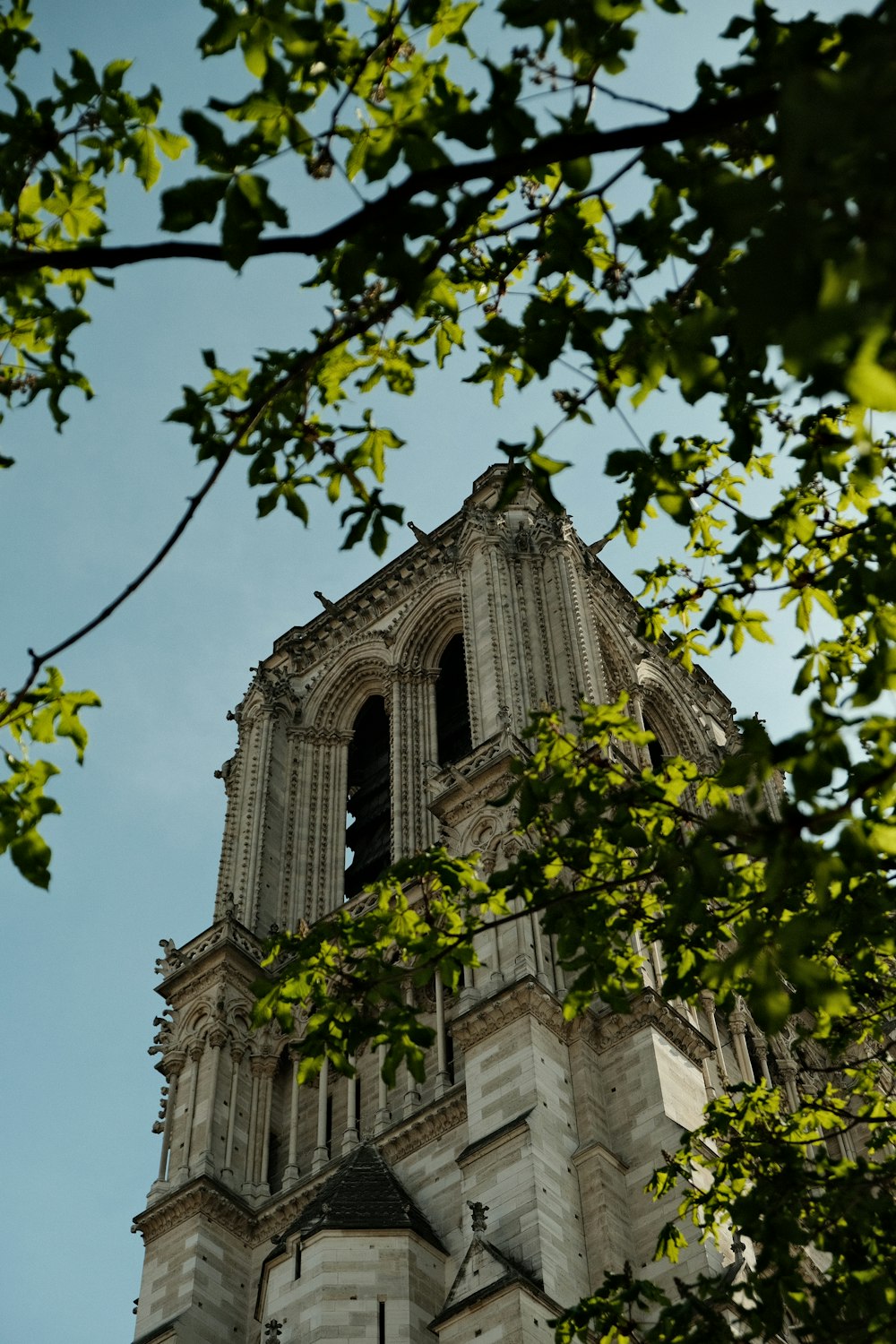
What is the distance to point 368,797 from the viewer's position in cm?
3544

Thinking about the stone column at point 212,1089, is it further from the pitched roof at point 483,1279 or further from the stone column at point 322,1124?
the pitched roof at point 483,1279

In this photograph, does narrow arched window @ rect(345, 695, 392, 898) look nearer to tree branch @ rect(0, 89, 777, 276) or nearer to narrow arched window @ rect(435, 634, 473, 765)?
narrow arched window @ rect(435, 634, 473, 765)

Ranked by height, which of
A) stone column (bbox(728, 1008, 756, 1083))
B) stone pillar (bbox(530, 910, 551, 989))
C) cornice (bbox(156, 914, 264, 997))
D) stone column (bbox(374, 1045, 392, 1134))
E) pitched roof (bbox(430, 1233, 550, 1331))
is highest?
cornice (bbox(156, 914, 264, 997))

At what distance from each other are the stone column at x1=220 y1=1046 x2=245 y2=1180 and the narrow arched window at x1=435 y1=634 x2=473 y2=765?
30.0 ft

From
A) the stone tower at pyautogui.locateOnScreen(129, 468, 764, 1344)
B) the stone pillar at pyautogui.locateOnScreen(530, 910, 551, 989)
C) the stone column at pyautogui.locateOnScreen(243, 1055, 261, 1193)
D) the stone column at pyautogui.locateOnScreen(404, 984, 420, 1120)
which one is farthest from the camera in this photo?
the stone column at pyautogui.locateOnScreen(243, 1055, 261, 1193)

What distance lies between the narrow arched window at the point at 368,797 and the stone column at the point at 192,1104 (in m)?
6.73

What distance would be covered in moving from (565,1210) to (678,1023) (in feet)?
13.1

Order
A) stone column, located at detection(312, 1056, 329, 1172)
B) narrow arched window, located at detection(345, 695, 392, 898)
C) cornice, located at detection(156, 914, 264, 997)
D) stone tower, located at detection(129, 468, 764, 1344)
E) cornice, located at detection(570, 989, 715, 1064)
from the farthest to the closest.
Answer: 1. narrow arched window, located at detection(345, 695, 392, 898)
2. cornice, located at detection(156, 914, 264, 997)
3. stone column, located at detection(312, 1056, 329, 1172)
4. cornice, located at detection(570, 989, 715, 1064)
5. stone tower, located at detection(129, 468, 764, 1344)

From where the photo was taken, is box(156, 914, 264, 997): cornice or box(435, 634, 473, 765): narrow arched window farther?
box(435, 634, 473, 765): narrow arched window

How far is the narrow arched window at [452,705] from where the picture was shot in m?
34.4

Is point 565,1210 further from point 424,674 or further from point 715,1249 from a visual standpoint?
point 424,674

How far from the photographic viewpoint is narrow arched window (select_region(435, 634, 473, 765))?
3438 centimetres

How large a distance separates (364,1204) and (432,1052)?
389 centimetres

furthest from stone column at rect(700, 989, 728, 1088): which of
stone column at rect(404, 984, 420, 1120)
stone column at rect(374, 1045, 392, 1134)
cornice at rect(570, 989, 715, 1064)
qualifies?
Answer: stone column at rect(374, 1045, 392, 1134)
